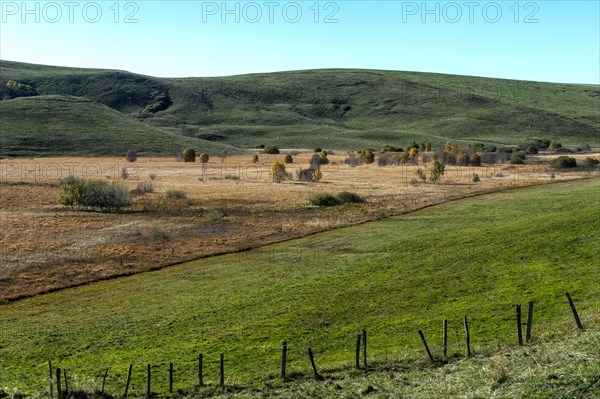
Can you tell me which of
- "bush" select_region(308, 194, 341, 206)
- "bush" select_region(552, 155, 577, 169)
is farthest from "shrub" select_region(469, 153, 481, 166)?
"bush" select_region(308, 194, 341, 206)

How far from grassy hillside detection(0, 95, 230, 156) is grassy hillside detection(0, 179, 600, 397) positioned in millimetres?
115004

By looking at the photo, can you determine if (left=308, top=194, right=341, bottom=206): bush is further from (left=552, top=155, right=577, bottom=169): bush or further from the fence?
(left=552, top=155, right=577, bottom=169): bush

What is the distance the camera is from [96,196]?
65.1 meters

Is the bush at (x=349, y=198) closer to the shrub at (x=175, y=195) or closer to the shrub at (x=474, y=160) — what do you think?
the shrub at (x=175, y=195)

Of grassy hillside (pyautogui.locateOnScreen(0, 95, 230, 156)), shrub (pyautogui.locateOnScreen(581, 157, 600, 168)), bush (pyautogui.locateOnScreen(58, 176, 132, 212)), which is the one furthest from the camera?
grassy hillside (pyautogui.locateOnScreen(0, 95, 230, 156))

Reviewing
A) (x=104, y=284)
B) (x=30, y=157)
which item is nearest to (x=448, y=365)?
(x=104, y=284)

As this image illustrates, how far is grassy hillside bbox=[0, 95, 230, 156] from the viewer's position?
150 metres

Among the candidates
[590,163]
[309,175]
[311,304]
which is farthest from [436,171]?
[311,304]

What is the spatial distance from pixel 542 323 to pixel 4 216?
5030cm

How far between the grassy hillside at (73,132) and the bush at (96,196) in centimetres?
8449

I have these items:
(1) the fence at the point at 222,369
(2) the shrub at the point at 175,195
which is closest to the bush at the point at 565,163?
(2) the shrub at the point at 175,195

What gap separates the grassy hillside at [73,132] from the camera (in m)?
150

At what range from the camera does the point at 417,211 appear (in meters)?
61.3

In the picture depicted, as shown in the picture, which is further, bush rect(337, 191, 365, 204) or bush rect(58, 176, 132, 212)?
bush rect(337, 191, 365, 204)
